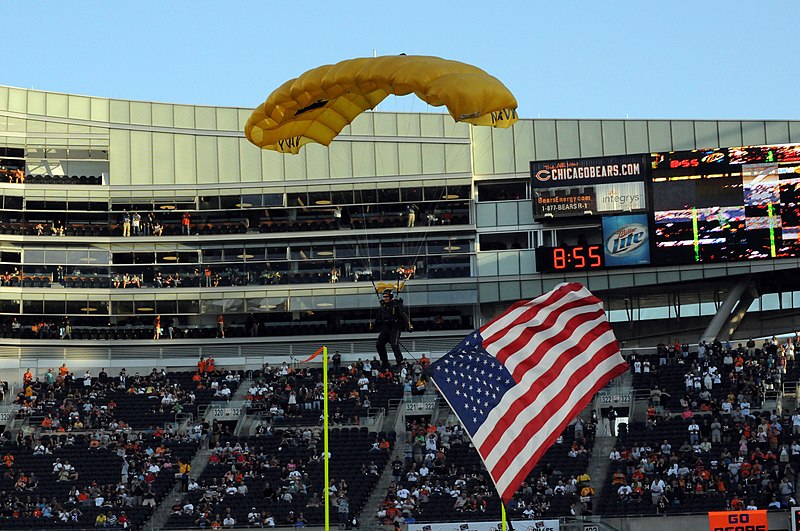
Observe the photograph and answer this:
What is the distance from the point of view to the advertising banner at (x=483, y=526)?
2950 cm

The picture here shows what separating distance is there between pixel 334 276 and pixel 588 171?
11.1 meters

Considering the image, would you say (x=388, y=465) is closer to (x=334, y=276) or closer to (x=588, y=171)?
(x=334, y=276)

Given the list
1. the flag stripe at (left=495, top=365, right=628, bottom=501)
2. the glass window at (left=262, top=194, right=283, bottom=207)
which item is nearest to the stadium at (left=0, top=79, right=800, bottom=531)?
the glass window at (left=262, top=194, right=283, bottom=207)

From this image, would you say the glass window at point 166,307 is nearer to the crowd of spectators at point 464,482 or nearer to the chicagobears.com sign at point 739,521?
the crowd of spectators at point 464,482

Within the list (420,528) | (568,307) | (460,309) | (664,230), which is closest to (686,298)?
(664,230)

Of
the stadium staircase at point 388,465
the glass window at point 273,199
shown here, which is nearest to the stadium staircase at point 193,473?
the stadium staircase at point 388,465

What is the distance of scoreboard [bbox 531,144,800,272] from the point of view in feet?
158

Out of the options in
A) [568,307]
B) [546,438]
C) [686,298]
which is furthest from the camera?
[686,298]

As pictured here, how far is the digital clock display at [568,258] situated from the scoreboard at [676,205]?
4 centimetres

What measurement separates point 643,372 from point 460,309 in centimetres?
1160

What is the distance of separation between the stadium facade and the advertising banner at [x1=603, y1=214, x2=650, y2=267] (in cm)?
83

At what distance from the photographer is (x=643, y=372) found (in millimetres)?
42469

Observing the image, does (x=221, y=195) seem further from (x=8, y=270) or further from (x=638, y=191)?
(x=638, y=191)

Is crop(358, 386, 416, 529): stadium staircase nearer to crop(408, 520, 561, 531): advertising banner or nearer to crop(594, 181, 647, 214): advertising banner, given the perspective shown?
crop(408, 520, 561, 531): advertising banner
